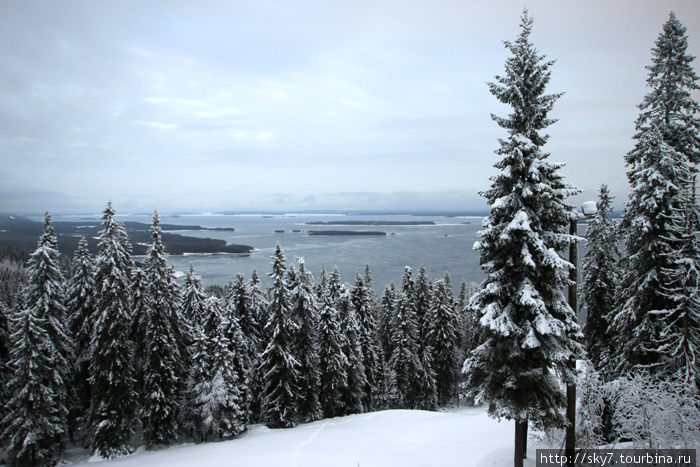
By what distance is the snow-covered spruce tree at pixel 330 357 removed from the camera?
89.6 feet

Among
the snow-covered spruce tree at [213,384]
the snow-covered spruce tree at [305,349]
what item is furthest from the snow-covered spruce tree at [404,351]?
the snow-covered spruce tree at [213,384]

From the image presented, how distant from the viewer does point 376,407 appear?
1521 inches

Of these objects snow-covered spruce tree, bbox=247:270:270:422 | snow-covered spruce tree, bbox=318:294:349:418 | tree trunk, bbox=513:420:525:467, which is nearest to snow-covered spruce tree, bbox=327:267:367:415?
snow-covered spruce tree, bbox=318:294:349:418

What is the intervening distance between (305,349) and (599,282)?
19.6 m

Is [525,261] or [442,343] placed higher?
[525,261]

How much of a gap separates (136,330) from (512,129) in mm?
25708

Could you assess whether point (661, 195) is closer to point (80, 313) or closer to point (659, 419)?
point (659, 419)

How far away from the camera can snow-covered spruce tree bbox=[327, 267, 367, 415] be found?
94.7 feet

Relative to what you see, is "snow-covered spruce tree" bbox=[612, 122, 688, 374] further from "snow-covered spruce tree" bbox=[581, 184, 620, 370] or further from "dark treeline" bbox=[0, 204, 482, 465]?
"dark treeline" bbox=[0, 204, 482, 465]

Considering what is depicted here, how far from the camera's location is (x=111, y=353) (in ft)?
73.0

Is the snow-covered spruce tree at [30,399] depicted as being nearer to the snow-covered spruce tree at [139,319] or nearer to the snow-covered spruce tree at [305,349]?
the snow-covered spruce tree at [139,319]

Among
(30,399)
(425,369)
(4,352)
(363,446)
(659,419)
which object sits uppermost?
(659,419)

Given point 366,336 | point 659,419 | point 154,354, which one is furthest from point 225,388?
point 659,419

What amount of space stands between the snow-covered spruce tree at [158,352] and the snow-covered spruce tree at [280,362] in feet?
19.9
